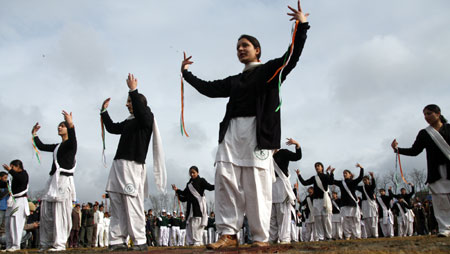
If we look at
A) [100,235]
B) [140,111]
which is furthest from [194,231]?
[100,235]

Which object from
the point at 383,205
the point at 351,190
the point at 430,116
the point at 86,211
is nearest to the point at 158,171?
the point at 430,116

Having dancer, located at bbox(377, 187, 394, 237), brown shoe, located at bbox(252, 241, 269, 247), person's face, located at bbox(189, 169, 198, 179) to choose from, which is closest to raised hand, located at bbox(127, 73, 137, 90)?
brown shoe, located at bbox(252, 241, 269, 247)

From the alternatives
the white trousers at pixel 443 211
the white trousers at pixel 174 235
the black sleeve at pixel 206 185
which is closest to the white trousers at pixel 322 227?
the black sleeve at pixel 206 185

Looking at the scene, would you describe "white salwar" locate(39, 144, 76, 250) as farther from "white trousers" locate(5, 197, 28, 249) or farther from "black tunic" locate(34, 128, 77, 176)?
"white trousers" locate(5, 197, 28, 249)

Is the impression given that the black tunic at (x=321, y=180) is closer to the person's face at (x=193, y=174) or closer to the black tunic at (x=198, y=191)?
the black tunic at (x=198, y=191)

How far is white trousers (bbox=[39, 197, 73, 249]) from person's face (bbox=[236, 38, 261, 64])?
5.10 meters

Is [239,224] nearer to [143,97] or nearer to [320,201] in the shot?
[143,97]

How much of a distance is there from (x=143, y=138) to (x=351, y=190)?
1175 cm

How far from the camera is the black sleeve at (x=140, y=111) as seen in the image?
658 cm

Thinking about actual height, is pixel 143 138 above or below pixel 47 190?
above

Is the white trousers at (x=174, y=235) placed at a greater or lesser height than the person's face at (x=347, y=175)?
lesser

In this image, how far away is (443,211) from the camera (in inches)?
295

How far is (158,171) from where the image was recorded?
7152mm

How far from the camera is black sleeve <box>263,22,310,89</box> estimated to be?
4.65m
